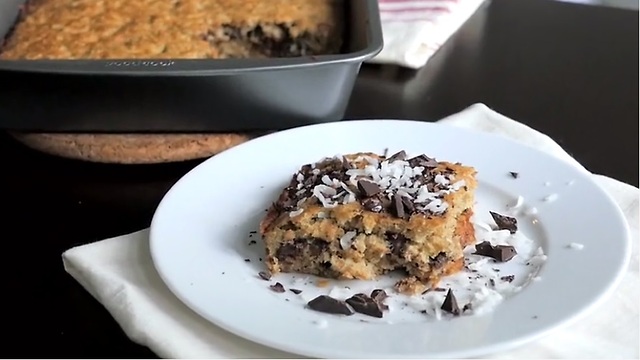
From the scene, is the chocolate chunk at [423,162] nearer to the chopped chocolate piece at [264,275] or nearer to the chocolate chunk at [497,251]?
the chocolate chunk at [497,251]

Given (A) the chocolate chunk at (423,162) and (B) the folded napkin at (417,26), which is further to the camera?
(B) the folded napkin at (417,26)

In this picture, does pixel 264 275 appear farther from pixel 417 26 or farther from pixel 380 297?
pixel 417 26

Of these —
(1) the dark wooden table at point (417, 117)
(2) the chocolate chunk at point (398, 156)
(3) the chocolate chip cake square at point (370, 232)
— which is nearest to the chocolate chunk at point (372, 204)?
(3) the chocolate chip cake square at point (370, 232)

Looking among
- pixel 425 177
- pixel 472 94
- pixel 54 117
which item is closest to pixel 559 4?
pixel 472 94

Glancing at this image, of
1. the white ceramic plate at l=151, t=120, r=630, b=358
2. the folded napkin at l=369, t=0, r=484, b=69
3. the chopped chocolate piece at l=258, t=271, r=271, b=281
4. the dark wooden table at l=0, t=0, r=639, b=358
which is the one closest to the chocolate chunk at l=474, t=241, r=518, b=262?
the white ceramic plate at l=151, t=120, r=630, b=358

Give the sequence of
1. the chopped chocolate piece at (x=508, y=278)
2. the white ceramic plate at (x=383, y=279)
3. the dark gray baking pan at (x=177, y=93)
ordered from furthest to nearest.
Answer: the dark gray baking pan at (x=177, y=93) < the chopped chocolate piece at (x=508, y=278) < the white ceramic plate at (x=383, y=279)

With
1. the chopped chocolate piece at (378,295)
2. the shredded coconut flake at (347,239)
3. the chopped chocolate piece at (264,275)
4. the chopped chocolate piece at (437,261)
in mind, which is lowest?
the chopped chocolate piece at (264,275)
